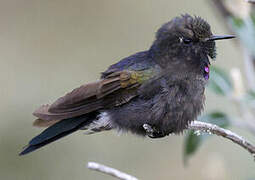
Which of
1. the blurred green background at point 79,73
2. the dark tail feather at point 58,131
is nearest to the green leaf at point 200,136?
the dark tail feather at point 58,131

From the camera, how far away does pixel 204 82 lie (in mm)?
3768

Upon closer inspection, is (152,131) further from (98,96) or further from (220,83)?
(220,83)

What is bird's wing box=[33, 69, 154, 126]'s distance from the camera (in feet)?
12.1

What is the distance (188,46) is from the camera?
3.74 m

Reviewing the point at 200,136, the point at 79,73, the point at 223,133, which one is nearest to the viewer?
the point at 223,133

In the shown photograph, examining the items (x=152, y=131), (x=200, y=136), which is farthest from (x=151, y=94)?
(x=200, y=136)

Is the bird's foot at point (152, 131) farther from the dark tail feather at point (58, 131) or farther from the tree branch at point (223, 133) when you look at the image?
the dark tail feather at point (58, 131)

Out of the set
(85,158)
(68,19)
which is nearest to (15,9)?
(68,19)

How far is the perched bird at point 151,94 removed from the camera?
143 inches

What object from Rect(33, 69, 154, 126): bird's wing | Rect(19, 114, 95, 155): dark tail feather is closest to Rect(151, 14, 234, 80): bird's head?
Rect(33, 69, 154, 126): bird's wing

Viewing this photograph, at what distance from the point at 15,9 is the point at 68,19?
0.77 meters

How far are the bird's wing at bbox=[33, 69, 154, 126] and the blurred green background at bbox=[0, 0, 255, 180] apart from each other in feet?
8.01

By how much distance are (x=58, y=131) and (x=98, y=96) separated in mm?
366

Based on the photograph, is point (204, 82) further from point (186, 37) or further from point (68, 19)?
point (68, 19)
